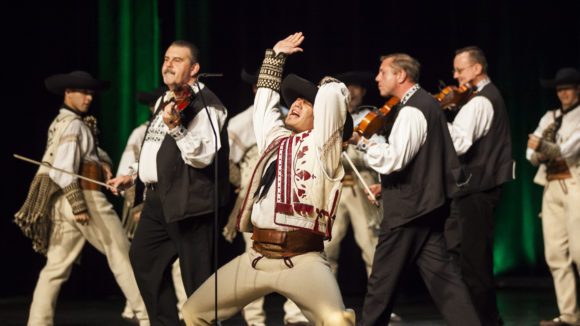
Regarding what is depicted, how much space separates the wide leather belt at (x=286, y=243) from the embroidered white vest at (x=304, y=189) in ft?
0.11

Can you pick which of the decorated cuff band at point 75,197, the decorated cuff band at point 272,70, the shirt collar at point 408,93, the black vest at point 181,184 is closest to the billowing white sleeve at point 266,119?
the decorated cuff band at point 272,70

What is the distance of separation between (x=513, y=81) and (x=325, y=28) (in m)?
2.22

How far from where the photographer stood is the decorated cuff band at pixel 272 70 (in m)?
3.73

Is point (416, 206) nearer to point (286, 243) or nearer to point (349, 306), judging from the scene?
point (286, 243)

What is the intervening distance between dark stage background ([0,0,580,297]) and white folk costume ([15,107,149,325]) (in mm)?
2127

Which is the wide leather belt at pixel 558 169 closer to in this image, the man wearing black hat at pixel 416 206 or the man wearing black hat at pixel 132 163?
the man wearing black hat at pixel 416 206

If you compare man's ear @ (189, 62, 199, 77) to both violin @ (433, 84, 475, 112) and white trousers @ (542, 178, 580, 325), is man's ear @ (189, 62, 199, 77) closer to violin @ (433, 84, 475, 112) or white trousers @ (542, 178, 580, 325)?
violin @ (433, 84, 475, 112)

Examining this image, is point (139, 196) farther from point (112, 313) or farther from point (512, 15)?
point (512, 15)

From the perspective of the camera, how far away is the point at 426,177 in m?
4.56

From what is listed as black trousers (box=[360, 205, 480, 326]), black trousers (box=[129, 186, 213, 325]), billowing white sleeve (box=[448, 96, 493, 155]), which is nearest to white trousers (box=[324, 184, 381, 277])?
billowing white sleeve (box=[448, 96, 493, 155])

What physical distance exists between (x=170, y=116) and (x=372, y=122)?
123 centimetres

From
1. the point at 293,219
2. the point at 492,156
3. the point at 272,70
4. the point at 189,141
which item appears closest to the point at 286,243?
the point at 293,219

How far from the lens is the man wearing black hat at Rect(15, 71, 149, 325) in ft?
17.8

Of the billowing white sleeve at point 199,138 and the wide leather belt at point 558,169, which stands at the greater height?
the billowing white sleeve at point 199,138
